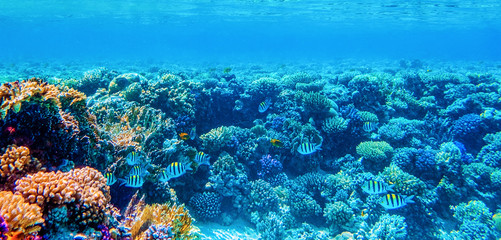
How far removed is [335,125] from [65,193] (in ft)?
25.1

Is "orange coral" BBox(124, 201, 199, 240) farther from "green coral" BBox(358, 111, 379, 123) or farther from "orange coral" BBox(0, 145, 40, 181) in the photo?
"green coral" BBox(358, 111, 379, 123)

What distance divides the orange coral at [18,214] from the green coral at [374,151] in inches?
323

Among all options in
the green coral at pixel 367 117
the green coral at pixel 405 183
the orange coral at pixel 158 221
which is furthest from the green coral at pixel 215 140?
the green coral at pixel 367 117

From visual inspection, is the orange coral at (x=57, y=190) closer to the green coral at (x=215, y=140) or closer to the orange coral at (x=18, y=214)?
the orange coral at (x=18, y=214)

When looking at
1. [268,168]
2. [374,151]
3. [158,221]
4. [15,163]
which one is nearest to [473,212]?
[374,151]

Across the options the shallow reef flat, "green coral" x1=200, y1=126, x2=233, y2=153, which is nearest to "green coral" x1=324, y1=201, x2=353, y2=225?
the shallow reef flat

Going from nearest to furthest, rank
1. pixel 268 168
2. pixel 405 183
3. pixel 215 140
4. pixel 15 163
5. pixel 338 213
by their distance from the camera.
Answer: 1. pixel 15 163
2. pixel 338 213
3. pixel 405 183
4. pixel 215 140
5. pixel 268 168

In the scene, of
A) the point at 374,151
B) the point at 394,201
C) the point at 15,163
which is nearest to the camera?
the point at 15,163

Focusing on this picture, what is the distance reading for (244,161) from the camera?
304 inches

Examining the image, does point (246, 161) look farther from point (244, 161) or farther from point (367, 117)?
point (367, 117)

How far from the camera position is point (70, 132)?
3.60 m

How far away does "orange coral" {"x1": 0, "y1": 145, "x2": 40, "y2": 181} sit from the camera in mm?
2750

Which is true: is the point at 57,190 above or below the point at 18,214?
below

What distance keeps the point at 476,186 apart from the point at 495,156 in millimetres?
1802
